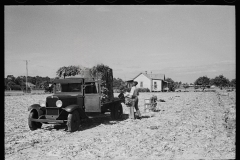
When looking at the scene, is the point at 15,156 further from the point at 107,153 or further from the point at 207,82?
→ the point at 207,82

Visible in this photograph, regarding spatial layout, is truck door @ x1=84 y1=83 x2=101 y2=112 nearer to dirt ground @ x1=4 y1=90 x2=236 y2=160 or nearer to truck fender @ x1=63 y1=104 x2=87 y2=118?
truck fender @ x1=63 y1=104 x2=87 y2=118

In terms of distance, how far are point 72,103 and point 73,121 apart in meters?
0.80

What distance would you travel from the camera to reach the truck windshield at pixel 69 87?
8.70 metres

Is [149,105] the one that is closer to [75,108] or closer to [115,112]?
[115,112]

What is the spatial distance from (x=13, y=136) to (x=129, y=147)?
4017 millimetres

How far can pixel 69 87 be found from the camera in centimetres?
888

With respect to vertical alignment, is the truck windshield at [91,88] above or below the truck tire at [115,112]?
above

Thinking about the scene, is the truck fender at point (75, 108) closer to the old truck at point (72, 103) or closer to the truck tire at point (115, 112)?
the old truck at point (72, 103)

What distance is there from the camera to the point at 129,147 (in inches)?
211

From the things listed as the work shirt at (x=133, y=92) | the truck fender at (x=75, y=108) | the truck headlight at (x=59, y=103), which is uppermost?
the work shirt at (x=133, y=92)

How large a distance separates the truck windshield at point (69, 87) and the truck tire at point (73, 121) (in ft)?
4.10

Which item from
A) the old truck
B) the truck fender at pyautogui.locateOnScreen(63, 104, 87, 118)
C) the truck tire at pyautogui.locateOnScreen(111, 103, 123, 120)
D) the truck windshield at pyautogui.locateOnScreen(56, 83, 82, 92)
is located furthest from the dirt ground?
the truck tire at pyautogui.locateOnScreen(111, 103, 123, 120)

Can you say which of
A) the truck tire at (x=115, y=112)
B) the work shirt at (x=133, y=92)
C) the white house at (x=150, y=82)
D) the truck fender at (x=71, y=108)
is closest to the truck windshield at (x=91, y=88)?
the truck fender at (x=71, y=108)

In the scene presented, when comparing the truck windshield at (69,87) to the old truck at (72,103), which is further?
the truck windshield at (69,87)
